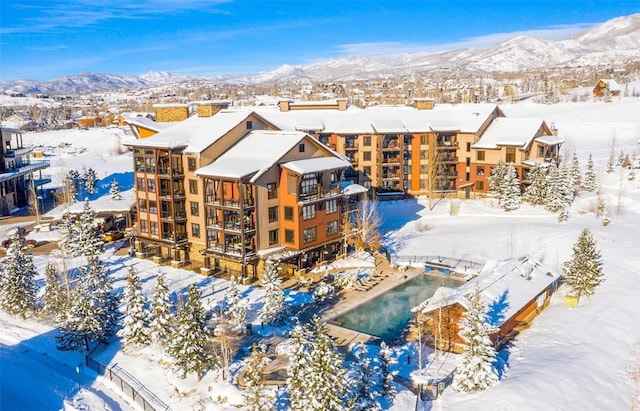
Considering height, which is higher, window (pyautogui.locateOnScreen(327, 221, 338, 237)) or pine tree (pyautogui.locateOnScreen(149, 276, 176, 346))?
window (pyautogui.locateOnScreen(327, 221, 338, 237))

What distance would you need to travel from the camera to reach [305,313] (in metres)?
34.8

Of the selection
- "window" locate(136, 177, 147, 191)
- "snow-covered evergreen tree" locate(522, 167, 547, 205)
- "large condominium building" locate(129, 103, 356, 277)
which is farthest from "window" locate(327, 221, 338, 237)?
"snow-covered evergreen tree" locate(522, 167, 547, 205)

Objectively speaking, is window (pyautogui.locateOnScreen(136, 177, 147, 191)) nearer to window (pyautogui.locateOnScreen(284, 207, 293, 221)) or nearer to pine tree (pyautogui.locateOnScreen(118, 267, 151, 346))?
window (pyautogui.locateOnScreen(284, 207, 293, 221))

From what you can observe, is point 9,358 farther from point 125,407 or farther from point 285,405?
point 285,405

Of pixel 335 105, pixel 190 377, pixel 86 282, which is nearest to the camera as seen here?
pixel 190 377

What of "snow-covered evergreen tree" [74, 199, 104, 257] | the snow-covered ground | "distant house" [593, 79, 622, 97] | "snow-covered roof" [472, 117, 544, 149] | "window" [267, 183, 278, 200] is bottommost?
the snow-covered ground

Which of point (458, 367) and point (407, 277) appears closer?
point (458, 367)

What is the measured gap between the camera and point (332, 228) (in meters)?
43.5

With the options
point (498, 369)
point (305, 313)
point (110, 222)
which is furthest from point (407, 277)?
point (110, 222)

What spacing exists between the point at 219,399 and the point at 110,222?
3340 cm

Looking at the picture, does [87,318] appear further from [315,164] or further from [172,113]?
[172,113]

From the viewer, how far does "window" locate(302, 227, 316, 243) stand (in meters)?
40.9

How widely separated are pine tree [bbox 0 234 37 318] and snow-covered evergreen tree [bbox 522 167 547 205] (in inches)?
1941

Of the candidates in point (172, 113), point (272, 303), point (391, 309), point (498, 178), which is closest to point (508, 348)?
point (391, 309)
